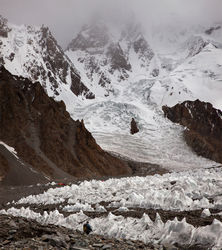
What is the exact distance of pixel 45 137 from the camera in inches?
2945

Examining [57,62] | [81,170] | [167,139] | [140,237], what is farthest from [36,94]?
[57,62]

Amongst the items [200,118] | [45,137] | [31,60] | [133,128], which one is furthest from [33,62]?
[45,137]

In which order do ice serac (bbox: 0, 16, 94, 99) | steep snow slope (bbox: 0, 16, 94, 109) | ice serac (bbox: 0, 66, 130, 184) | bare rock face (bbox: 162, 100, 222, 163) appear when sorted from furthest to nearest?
bare rock face (bbox: 162, 100, 222, 163) → steep snow slope (bbox: 0, 16, 94, 109) → ice serac (bbox: 0, 16, 94, 99) → ice serac (bbox: 0, 66, 130, 184)

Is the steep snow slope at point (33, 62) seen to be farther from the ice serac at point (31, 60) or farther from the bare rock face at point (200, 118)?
the bare rock face at point (200, 118)

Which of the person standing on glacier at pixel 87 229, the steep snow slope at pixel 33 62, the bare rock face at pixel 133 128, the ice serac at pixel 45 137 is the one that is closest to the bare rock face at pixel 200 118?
the bare rock face at pixel 133 128

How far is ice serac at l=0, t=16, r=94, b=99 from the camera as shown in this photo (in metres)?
149

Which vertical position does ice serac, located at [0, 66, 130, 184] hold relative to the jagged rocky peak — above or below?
below

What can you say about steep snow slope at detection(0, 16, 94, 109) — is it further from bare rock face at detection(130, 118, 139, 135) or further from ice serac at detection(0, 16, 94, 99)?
bare rock face at detection(130, 118, 139, 135)

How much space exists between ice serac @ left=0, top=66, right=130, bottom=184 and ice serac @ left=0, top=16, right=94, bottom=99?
56088 mm

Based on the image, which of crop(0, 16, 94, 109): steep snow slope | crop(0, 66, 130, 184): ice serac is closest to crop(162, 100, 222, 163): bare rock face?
crop(0, 16, 94, 109): steep snow slope

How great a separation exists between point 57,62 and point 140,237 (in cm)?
19899

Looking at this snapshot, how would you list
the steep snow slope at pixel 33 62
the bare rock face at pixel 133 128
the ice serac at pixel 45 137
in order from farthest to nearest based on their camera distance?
the steep snow slope at pixel 33 62, the bare rock face at pixel 133 128, the ice serac at pixel 45 137

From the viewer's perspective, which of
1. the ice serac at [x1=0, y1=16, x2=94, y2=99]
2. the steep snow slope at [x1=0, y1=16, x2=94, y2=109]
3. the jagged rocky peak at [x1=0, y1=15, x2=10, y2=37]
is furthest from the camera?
the jagged rocky peak at [x1=0, y1=15, x2=10, y2=37]

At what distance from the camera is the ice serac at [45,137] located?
6588 cm
